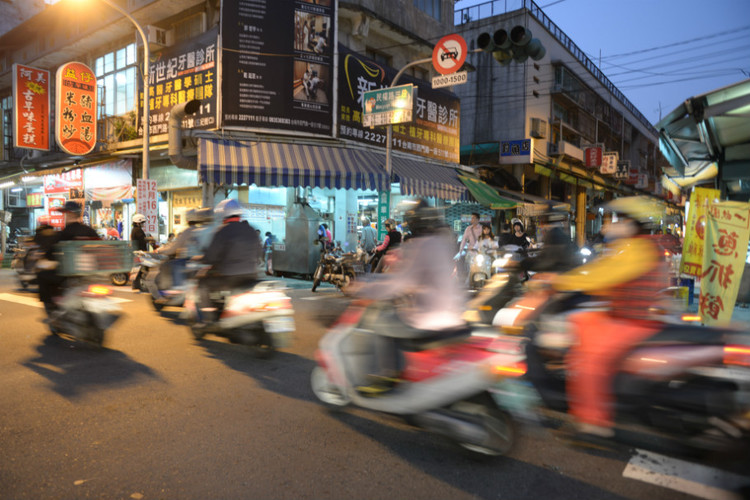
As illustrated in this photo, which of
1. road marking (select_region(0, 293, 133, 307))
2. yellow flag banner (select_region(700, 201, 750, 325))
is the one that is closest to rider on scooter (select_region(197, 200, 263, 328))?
road marking (select_region(0, 293, 133, 307))

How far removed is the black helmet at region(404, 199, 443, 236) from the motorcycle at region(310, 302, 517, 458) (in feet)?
2.96

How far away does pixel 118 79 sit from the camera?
1761cm

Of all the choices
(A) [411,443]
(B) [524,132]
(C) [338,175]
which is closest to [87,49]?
(C) [338,175]

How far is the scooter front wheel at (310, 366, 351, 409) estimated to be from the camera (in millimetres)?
3783

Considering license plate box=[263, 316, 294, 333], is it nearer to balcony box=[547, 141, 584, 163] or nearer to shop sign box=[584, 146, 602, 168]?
balcony box=[547, 141, 584, 163]

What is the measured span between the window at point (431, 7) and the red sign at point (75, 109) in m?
12.3

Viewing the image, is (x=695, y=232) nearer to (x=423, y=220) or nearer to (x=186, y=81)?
(x=423, y=220)

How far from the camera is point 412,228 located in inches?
148

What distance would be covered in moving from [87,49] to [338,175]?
43.0 feet

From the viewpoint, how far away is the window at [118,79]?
674 inches

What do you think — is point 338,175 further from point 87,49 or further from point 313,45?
point 87,49

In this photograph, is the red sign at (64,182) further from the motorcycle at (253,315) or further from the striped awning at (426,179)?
the motorcycle at (253,315)

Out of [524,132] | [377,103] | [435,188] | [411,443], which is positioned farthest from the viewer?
[524,132]

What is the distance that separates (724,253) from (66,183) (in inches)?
873
